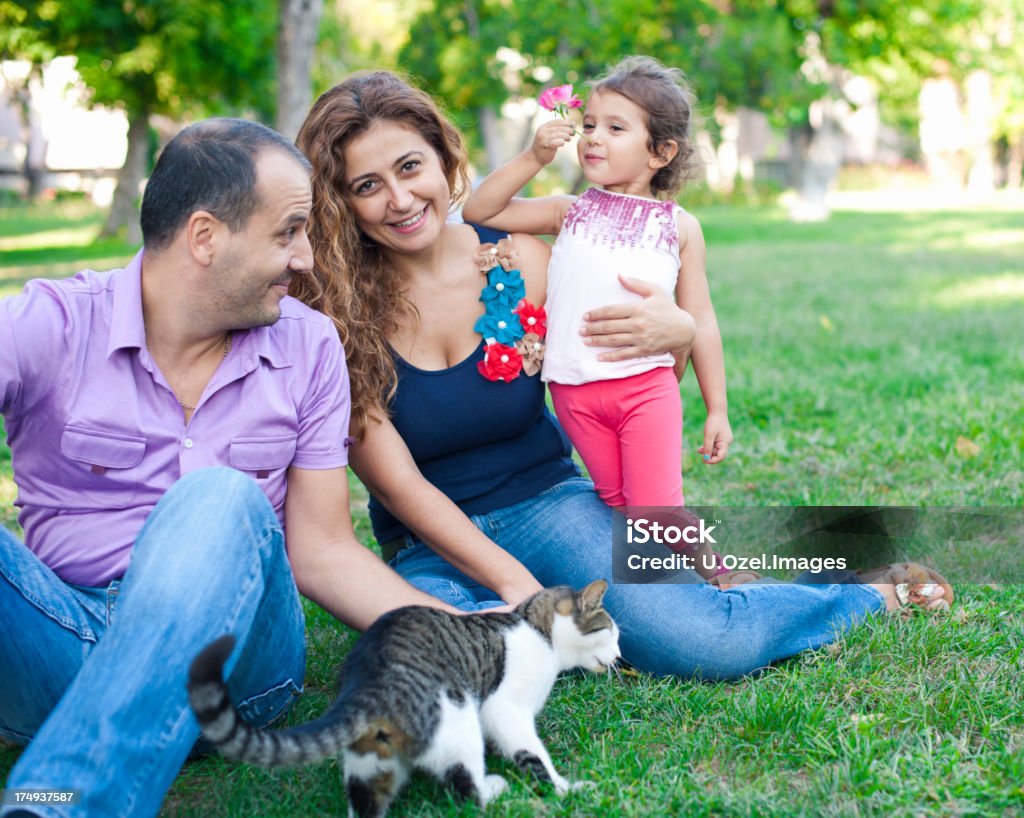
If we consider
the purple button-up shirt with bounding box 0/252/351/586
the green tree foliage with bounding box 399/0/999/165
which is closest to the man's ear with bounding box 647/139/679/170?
the purple button-up shirt with bounding box 0/252/351/586

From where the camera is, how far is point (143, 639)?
1968 mm

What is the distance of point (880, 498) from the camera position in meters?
4.37

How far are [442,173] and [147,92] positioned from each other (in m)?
20.0

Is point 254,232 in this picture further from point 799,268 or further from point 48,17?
point 48,17

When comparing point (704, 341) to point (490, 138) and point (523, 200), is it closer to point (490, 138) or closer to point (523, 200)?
point (523, 200)

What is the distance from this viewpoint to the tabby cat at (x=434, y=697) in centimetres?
189

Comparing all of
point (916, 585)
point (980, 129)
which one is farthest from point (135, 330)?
point (980, 129)

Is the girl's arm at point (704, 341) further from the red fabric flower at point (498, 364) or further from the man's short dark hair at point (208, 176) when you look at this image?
the man's short dark hair at point (208, 176)

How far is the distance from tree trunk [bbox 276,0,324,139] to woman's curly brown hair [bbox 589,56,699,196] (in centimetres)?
740

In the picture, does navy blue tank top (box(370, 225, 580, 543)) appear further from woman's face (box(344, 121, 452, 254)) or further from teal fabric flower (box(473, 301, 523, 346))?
woman's face (box(344, 121, 452, 254))

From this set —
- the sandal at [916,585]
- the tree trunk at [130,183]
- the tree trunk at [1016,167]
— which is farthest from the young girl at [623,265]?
the tree trunk at [1016,167]

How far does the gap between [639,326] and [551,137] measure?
2.05 feet

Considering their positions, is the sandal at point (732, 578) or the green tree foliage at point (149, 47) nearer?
the sandal at point (732, 578)

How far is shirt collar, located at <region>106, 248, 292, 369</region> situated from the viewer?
8.00ft
